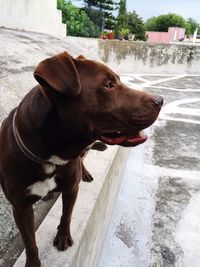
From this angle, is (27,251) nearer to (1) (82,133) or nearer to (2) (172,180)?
(1) (82,133)

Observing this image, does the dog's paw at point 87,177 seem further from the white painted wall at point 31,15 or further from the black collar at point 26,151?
the white painted wall at point 31,15

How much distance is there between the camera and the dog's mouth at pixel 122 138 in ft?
6.61

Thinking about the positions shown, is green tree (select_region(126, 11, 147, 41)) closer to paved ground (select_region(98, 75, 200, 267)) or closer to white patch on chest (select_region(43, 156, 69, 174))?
paved ground (select_region(98, 75, 200, 267))

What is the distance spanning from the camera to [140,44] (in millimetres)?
14273

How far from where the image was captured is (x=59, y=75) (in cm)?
176

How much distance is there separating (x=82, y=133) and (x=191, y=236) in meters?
2.10

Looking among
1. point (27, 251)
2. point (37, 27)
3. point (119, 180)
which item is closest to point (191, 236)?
point (119, 180)

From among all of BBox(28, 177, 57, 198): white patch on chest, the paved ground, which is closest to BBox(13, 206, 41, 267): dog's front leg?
BBox(28, 177, 57, 198): white patch on chest

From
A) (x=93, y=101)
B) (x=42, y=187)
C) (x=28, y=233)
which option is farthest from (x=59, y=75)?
(x=28, y=233)

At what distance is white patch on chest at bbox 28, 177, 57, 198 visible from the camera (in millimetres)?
2019

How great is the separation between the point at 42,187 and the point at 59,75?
2.08 feet

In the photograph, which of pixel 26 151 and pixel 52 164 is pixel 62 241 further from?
pixel 26 151

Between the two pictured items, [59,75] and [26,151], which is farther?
[26,151]

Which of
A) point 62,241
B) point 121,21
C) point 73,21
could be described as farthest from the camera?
point 121,21
